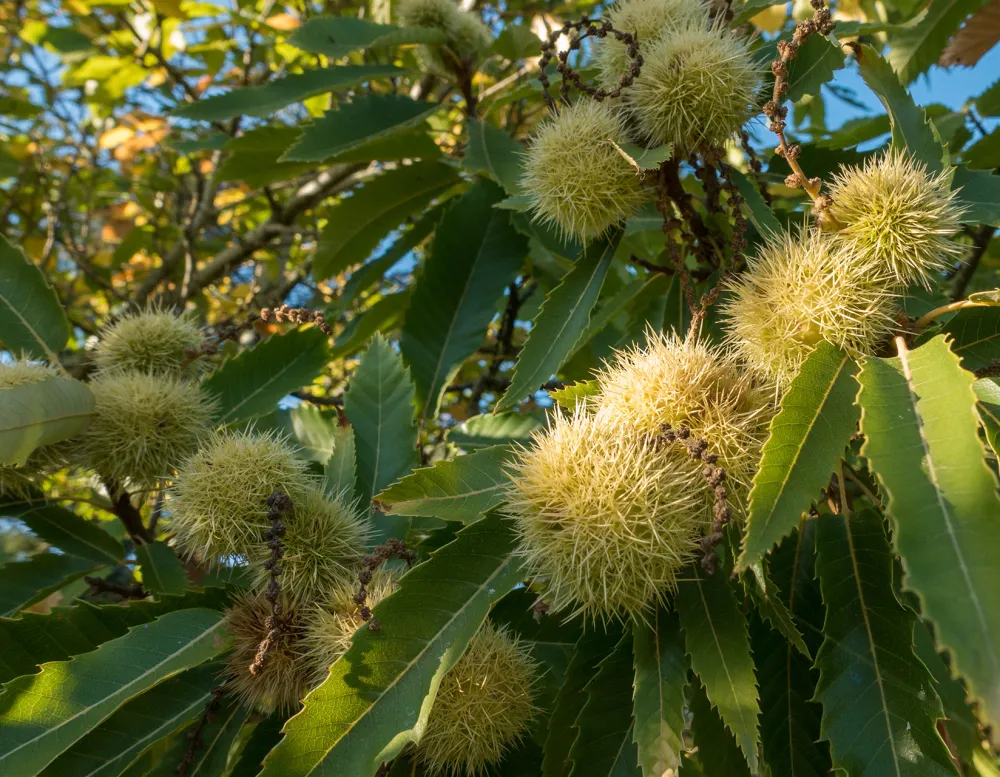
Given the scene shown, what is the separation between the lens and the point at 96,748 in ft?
4.59

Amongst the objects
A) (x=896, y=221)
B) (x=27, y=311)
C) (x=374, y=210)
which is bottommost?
(x=896, y=221)

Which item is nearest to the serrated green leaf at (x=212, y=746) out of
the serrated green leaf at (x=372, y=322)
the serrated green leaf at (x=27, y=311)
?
the serrated green leaf at (x=27, y=311)

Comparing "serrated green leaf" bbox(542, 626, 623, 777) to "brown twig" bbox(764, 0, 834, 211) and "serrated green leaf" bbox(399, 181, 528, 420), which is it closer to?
"brown twig" bbox(764, 0, 834, 211)

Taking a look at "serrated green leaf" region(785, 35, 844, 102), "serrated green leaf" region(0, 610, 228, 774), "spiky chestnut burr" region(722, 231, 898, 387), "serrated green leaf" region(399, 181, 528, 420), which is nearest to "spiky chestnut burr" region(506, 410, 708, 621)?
"spiky chestnut burr" region(722, 231, 898, 387)

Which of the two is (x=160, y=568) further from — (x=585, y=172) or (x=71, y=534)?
(x=585, y=172)

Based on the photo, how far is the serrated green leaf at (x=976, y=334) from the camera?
4.30ft

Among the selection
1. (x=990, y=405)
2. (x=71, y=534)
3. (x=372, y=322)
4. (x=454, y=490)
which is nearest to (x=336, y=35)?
(x=372, y=322)

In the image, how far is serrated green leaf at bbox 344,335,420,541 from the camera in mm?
1860

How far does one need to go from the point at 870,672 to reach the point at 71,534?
6.08 feet

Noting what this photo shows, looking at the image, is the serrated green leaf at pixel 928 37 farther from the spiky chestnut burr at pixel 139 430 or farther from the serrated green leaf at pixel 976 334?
the spiky chestnut burr at pixel 139 430

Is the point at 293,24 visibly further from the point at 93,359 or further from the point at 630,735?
the point at 630,735

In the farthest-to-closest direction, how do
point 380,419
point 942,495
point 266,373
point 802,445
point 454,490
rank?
1. point 266,373
2. point 380,419
3. point 454,490
4. point 802,445
5. point 942,495

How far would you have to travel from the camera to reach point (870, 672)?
1.17 m

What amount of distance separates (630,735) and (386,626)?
0.45m
